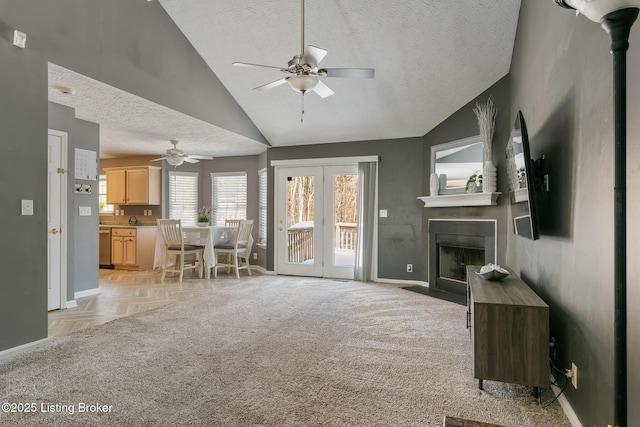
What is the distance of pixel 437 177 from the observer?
519 cm

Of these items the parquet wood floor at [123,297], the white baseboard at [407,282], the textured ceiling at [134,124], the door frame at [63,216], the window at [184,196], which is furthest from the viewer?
the window at [184,196]

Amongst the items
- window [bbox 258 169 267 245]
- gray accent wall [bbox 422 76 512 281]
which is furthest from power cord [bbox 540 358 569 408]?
window [bbox 258 169 267 245]

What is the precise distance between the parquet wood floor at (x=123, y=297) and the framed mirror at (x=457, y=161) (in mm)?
3848

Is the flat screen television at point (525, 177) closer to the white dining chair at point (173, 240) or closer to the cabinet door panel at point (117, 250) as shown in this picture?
the white dining chair at point (173, 240)

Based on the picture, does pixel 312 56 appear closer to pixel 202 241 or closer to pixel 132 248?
pixel 202 241

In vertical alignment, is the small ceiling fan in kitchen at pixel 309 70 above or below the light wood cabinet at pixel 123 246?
above

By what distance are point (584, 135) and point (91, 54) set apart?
3972 millimetres

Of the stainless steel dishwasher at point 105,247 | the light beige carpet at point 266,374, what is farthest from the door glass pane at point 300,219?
the stainless steel dishwasher at point 105,247

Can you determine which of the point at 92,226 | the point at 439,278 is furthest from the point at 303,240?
the point at 92,226

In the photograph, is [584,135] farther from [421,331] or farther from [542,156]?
[421,331]

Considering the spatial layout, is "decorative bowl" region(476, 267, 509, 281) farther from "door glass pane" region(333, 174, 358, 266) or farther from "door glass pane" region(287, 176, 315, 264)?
"door glass pane" region(287, 176, 315, 264)

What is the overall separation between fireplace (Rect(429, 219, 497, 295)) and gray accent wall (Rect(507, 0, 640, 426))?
1.76 metres

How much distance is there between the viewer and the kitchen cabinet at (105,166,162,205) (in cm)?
757

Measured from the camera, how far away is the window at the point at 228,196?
7816mm
